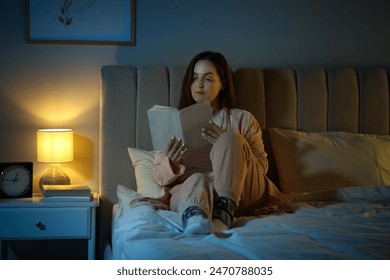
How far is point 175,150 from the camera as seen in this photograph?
1.96 metres

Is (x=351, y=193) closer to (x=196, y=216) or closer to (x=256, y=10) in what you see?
(x=196, y=216)

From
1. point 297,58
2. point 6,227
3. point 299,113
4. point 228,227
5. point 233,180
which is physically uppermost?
point 297,58

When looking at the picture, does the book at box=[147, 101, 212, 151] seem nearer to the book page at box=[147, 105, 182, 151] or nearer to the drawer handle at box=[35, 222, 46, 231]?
the book page at box=[147, 105, 182, 151]

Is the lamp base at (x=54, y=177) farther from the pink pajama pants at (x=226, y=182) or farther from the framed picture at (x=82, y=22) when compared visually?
the pink pajama pants at (x=226, y=182)

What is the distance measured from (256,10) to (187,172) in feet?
2.94

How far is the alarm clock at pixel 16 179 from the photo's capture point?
2215 mm

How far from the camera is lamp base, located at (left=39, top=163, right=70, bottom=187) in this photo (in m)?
2.33

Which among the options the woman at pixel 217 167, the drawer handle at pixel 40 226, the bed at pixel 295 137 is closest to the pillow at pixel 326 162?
the bed at pixel 295 137

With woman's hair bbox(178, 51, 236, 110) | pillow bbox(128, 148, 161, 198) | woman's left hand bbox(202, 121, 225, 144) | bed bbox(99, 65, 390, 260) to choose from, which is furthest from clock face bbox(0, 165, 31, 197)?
woman's left hand bbox(202, 121, 225, 144)

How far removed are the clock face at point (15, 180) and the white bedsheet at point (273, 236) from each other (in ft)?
1.55

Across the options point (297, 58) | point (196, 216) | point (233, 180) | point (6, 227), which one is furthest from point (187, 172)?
point (297, 58)

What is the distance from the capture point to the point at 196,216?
1580 millimetres

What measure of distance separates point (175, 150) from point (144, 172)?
0.31m
